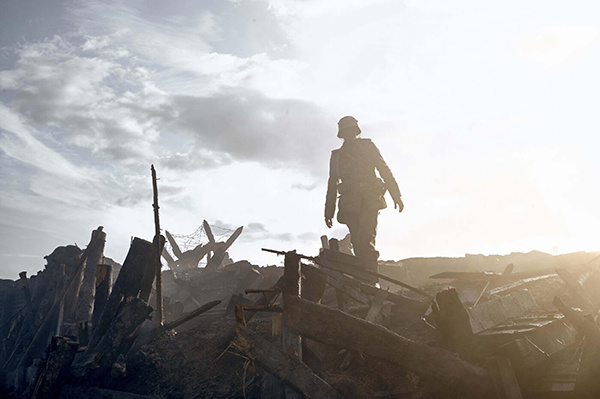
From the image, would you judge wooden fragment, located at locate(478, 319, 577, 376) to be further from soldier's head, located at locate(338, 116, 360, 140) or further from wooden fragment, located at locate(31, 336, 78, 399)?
soldier's head, located at locate(338, 116, 360, 140)

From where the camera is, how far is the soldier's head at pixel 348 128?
7992mm

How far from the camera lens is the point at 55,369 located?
402 centimetres

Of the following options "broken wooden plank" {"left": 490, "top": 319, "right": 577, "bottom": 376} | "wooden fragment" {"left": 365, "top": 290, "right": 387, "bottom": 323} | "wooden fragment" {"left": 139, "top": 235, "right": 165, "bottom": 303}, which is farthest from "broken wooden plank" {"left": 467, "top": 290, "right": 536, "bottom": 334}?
"wooden fragment" {"left": 139, "top": 235, "right": 165, "bottom": 303}

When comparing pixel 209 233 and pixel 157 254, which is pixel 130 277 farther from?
pixel 209 233

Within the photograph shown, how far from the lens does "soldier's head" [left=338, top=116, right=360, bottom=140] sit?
315 inches

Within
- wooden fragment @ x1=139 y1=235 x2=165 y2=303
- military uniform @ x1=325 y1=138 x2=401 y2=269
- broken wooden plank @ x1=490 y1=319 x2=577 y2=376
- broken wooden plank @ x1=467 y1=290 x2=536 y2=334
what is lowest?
broken wooden plank @ x1=490 y1=319 x2=577 y2=376

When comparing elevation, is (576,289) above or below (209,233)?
below

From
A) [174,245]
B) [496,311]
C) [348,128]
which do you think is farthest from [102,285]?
[174,245]

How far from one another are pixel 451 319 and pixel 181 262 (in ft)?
52.7

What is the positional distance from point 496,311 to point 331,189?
430 cm

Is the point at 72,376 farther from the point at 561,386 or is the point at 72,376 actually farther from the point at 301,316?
the point at 561,386

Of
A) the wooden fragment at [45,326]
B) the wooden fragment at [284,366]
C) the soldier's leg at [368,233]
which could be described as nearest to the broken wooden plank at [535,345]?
the wooden fragment at [284,366]

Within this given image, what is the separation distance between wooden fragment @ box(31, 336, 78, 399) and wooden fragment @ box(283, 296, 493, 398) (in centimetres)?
246

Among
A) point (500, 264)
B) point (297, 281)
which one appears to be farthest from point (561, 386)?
point (500, 264)
